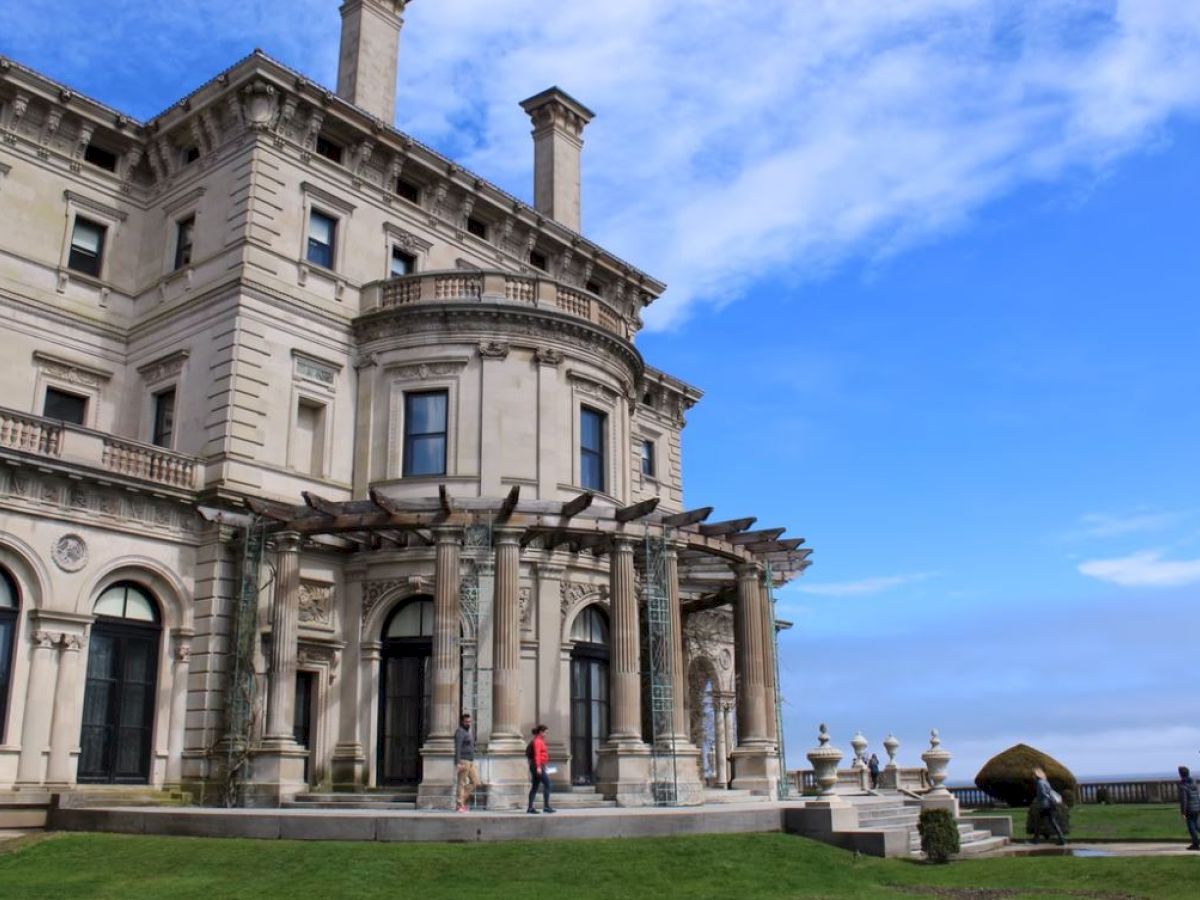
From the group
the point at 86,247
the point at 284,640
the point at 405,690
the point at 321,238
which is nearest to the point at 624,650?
the point at 405,690

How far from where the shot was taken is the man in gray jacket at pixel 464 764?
21.4 meters

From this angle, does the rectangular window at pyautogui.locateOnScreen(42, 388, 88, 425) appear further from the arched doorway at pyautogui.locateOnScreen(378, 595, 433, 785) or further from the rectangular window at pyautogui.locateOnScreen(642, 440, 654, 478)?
the rectangular window at pyautogui.locateOnScreen(642, 440, 654, 478)

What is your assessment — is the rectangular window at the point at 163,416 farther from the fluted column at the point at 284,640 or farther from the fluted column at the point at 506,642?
the fluted column at the point at 506,642

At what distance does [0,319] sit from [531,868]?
1850cm

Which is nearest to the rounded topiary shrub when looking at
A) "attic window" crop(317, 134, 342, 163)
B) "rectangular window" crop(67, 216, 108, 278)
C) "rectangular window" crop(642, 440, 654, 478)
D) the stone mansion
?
the stone mansion

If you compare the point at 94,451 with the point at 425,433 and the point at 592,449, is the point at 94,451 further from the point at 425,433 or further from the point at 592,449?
the point at 592,449

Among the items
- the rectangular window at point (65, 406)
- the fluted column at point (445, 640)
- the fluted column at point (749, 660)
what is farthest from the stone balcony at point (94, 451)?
the fluted column at point (749, 660)

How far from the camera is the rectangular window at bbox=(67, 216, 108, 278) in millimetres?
28875

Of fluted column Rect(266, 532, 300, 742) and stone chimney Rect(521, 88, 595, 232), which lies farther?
stone chimney Rect(521, 88, 595, 232)

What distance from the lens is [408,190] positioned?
32031 millimetres

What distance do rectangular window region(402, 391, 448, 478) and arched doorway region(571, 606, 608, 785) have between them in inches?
200

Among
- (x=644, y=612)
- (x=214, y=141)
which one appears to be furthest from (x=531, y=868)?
(x=214, y=141)

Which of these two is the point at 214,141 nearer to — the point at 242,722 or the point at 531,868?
the point at 242,722

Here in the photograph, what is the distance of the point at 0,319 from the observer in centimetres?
2662
